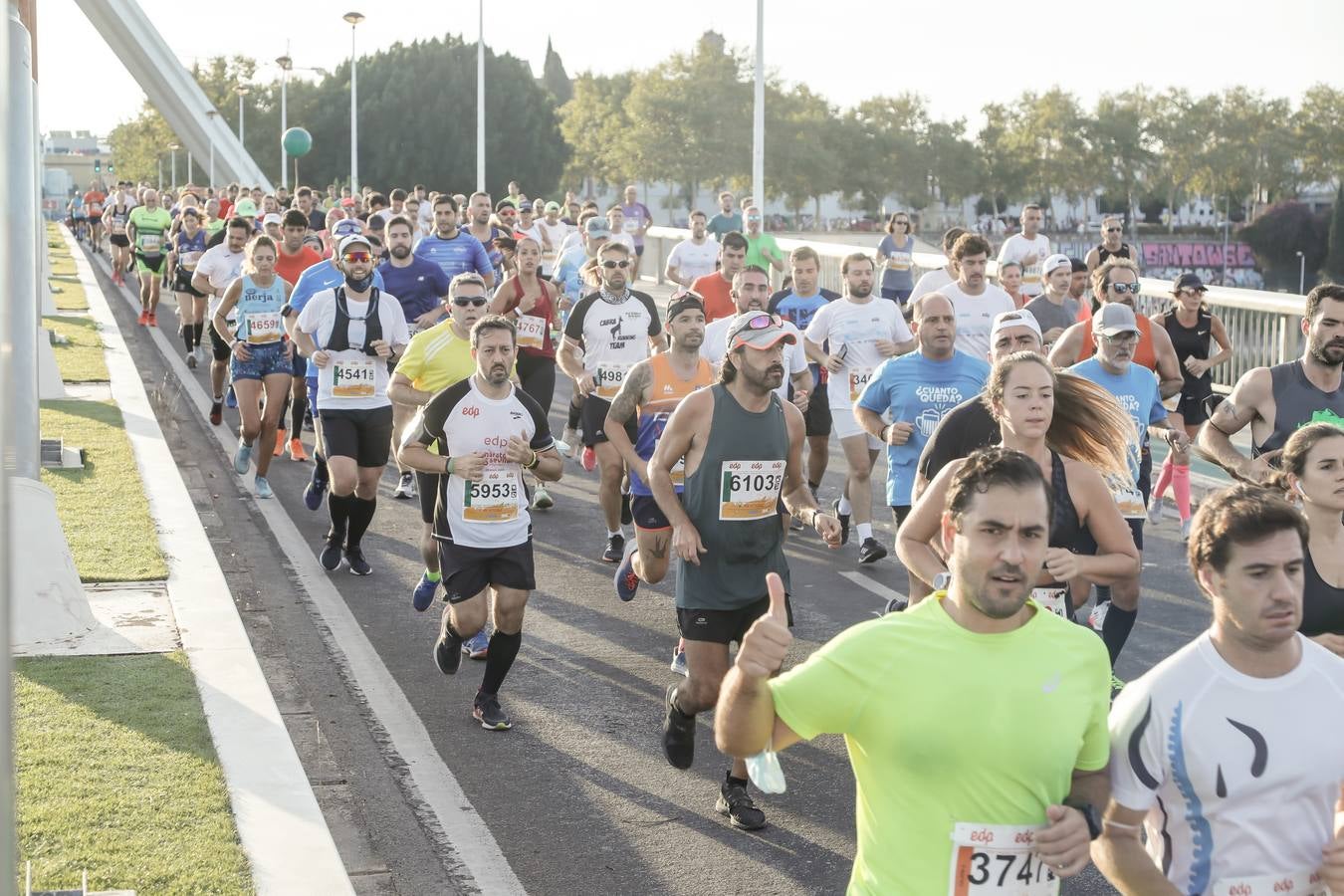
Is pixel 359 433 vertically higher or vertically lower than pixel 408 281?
lower

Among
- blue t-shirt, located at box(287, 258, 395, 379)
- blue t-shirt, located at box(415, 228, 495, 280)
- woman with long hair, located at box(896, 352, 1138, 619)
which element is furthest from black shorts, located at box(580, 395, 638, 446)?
woman with long hair, located at box(896, 352, 1138, 619)

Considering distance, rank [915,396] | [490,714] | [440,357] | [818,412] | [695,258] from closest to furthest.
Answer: [490,714] < [915,396] < [440,357] < [818,412] < [695,258]

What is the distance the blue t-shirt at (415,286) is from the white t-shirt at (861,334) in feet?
12.0

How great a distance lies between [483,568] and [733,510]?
5.16ft

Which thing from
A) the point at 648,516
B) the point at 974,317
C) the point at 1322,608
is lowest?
the point at 648,516

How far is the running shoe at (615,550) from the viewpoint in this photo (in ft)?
38.1

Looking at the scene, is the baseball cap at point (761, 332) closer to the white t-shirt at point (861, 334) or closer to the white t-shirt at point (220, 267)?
the white t-shirt at point (861, 334)

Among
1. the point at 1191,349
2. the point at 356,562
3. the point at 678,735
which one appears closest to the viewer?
the point at 678,735

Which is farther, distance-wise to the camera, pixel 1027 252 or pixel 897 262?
pixel 897 262

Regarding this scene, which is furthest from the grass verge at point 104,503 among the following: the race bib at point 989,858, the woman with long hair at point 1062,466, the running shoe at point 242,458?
the race bib at point 989,858

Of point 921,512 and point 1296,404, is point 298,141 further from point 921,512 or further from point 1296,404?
point 921,512

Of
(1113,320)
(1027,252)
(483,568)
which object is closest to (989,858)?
(483,568)

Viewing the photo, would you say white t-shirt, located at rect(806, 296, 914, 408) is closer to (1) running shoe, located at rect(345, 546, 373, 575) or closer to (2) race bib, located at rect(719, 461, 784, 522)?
(1) running shoe, located at rect(345, 546, 373, 575)

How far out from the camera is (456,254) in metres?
16.0
